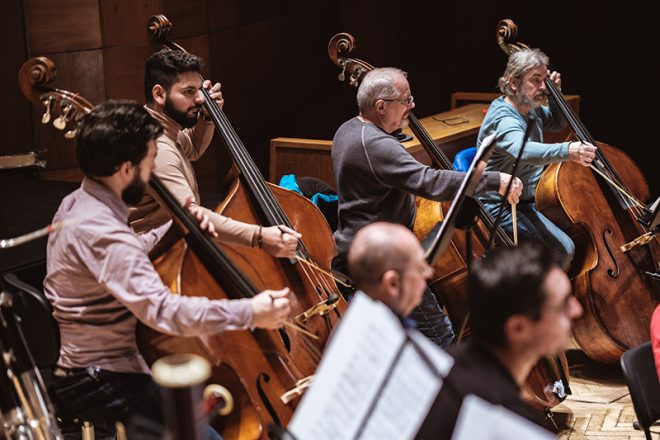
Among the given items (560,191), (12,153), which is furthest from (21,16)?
(560,191)

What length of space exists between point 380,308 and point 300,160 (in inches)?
130

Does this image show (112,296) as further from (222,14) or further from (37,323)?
(222,14)

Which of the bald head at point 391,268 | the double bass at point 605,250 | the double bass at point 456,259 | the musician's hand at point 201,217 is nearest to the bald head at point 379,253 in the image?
the bald head at point 391,268

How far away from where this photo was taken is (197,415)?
1471 mm

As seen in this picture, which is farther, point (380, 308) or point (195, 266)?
point (195, 266)

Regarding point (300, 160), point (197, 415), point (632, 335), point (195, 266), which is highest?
point (197, 415)

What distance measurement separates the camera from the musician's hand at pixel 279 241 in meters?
3.07

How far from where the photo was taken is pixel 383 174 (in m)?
3.74

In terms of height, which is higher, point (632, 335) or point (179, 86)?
point (179, 86)

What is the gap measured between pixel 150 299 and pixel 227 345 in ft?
1.07

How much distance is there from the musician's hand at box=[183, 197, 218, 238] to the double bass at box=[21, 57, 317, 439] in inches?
0.8

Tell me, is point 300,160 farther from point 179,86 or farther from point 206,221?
point 206,221

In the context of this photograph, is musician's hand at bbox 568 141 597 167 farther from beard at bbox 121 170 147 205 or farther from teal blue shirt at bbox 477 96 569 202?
beard at bbox 121 170 147 205

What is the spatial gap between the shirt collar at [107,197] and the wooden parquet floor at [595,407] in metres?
2.00
